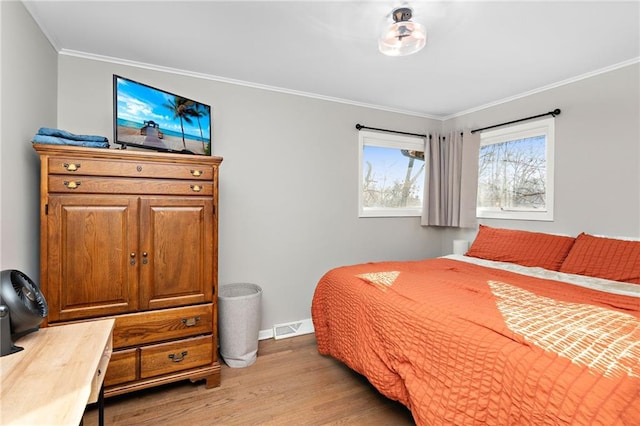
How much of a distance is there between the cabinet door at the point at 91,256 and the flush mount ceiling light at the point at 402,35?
185 cm

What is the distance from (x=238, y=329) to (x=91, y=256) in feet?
3.76

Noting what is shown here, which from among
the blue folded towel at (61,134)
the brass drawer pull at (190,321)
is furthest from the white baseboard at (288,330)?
the blue folded towel at (61,134)

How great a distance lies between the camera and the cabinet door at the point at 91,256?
175 cm

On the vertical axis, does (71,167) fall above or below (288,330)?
above

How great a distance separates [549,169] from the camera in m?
2.92

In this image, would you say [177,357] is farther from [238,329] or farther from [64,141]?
[64,141]

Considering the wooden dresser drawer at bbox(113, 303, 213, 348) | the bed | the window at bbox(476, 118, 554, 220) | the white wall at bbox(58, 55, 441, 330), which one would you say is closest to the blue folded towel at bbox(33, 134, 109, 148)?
the white wall at bbox(58, 55, 441, 330)

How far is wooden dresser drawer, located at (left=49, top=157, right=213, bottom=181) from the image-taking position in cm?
177

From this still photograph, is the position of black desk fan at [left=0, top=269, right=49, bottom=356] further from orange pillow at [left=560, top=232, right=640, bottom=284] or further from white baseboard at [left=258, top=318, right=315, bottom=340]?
orange pillow at [left=560, top=232, right=640, bottom=284]

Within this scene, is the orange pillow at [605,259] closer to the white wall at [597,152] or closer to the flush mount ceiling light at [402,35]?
the white wall at [597,152]

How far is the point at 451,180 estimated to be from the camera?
12.1 ft

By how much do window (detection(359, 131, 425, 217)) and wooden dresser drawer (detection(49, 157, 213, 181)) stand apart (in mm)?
1874

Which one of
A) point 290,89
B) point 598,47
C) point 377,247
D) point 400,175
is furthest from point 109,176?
point 598,47

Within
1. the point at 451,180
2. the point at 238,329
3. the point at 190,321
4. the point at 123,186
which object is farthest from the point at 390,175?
the point at 123,186
